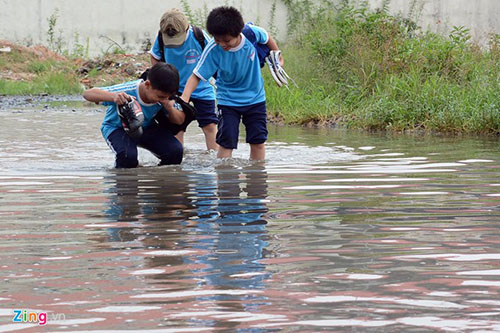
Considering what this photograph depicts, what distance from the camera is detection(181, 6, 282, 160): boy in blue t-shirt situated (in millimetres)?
8276

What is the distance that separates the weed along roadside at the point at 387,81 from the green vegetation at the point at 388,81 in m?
0.01

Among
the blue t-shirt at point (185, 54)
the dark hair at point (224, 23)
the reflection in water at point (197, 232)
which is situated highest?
the dark hair at point (224, 23)

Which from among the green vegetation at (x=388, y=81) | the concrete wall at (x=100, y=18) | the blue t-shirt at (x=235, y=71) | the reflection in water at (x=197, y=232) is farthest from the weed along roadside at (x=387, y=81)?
the concrete wall at (x=100, y=18)

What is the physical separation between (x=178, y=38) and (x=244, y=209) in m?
3.85

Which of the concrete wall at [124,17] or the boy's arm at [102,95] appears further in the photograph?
the concrete wall at [124,17]

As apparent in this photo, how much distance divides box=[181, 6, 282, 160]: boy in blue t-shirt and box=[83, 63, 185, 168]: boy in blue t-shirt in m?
0.35

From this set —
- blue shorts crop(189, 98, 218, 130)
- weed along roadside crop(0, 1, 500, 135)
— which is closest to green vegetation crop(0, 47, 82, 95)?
weed along roadside crop(0, 1, 500, 135)

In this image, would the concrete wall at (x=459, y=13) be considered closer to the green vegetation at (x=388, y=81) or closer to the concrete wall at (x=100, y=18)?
the concrete wall at (x=100, y=18)

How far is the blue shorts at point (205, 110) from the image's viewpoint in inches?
394

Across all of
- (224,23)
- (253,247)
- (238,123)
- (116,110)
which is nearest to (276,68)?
(238,123)

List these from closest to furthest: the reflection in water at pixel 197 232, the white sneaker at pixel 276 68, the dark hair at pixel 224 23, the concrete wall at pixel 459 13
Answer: the reflection in water at pixel 197 232, the dark hair at pixel 224 23, the white sneaker at pixel 276 68, the concrete wall at pixel 459 13

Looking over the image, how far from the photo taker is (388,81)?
14.2m

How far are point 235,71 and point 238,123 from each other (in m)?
0.51

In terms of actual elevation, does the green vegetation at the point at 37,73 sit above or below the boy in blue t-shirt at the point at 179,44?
below
